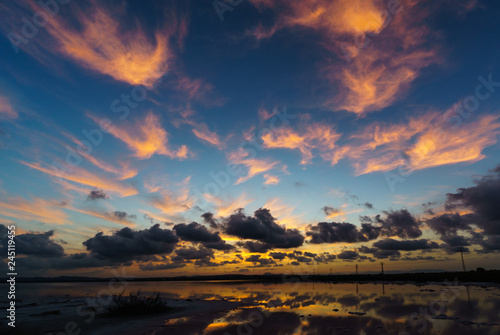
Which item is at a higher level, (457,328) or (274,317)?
(457,328)

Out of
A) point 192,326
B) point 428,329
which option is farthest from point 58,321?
point 428,329

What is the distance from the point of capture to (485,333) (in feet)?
49.2

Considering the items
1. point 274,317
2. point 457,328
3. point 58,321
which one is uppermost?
point 457,328

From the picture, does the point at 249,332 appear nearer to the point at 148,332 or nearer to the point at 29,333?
the point at 148,332

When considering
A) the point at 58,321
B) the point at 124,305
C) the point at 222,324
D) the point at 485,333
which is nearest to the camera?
the point at 485,333

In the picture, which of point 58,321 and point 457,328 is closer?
point 457,328

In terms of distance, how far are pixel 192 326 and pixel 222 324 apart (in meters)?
A: 2.34

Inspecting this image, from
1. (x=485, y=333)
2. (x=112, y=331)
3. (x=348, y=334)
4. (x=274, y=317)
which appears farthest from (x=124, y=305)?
(x=485, y=333)

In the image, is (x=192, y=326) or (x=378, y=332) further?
(x=192, y=326)

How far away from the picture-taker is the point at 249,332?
17.9 meters

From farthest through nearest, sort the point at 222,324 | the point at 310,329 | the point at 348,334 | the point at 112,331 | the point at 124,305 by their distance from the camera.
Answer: the point at 124,305 → the point at 222,324 → the point at 112,331 → the point at 310,329 → the point at 348,334

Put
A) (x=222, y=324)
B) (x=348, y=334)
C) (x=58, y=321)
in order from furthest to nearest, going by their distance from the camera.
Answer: (x=58, y=321), (x=222, y=324), (x=348, y=334)

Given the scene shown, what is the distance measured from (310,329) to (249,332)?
13.2 ft

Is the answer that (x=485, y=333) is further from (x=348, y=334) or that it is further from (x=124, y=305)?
(x=124, y=305)
